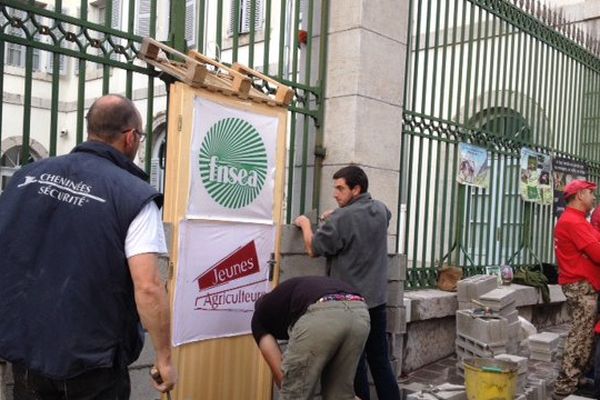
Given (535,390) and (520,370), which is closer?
(520,370)

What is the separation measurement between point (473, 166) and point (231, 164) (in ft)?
11.3

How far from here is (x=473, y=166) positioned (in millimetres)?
6883

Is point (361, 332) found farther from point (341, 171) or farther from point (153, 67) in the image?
point (153, 67)

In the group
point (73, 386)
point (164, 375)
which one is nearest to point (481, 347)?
point (164, 375)

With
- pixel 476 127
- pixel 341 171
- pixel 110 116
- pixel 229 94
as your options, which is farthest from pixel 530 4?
pixel 110 116

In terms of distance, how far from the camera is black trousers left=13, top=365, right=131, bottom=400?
99.0 inches

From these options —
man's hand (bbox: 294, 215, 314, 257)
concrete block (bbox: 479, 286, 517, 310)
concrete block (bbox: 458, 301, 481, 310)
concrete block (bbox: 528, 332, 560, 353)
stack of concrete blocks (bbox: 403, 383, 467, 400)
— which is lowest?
stack of concrete blocks (bbox: 403, 383, 467, 400)

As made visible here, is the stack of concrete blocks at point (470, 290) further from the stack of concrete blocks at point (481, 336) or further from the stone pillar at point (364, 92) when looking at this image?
the stone pillar at point (364, 92)

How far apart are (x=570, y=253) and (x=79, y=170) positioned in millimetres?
4733

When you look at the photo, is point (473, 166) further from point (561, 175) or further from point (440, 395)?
point (440, 395)

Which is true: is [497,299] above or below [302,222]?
below

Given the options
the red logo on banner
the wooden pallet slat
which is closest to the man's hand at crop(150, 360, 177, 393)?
the red logo on banner

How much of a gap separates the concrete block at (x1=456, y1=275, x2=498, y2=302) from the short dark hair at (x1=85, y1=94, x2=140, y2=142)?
14.3 feet

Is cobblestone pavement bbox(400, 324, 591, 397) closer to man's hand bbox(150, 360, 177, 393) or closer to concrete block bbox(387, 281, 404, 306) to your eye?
concrete block bbox(387, 281, 404, 306)
